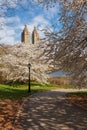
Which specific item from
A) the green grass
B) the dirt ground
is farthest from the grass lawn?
the green grass

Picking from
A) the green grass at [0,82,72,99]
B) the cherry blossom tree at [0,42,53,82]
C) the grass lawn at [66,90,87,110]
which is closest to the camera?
the grass lawn at [66,90,87,110]

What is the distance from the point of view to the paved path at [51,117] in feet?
51.1

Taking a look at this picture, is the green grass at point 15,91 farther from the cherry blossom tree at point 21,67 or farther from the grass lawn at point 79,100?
the grass lawn at point 79,100

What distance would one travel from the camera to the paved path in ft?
51.1

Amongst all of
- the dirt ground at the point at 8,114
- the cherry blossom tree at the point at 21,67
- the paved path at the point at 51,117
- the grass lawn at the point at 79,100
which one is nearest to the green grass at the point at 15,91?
the cherry blossom tree at the point at 21,67

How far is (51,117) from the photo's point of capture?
59.0 ft

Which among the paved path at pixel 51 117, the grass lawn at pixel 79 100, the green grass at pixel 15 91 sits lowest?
the paved path at pixel 51 117

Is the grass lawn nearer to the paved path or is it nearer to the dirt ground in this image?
the dirt ground

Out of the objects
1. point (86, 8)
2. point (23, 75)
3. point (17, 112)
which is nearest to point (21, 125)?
point (17, 112)

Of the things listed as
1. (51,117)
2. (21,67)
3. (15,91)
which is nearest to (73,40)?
(51,117)

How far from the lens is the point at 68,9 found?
1695 centimetres

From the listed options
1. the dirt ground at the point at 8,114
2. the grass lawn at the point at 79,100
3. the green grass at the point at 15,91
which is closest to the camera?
the dirt ground at the point at 8,114

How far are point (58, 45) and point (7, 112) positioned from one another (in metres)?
4.78

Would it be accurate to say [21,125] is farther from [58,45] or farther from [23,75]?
[23,75]
